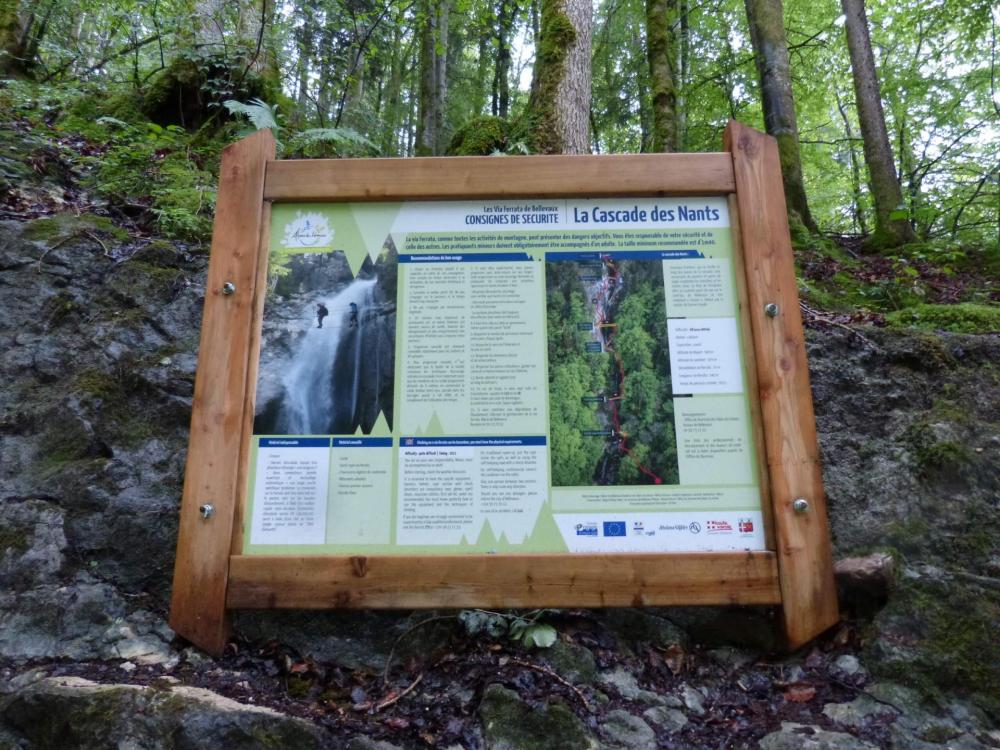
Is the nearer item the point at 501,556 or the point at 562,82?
the point at 501,556

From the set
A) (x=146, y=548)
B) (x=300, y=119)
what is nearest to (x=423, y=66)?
(x=300, y=119)

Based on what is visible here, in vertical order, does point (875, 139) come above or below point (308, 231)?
above

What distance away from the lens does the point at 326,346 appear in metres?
2.69

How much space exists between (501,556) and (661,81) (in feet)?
27.7

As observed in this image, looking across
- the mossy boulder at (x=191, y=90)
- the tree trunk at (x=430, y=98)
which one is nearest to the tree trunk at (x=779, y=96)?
the tree trunk at (x=430, y=98)

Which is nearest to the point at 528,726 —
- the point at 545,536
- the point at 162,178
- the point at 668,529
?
the point at 545,536

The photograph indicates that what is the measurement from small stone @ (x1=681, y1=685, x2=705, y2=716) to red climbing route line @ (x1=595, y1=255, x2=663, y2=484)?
890mm

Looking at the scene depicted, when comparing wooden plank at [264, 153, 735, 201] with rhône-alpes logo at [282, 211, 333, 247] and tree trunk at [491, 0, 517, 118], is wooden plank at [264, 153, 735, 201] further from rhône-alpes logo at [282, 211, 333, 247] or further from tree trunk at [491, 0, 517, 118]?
tree trunk at [491, 0, 517, 118]

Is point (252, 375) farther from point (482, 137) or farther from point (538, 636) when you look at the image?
point (482, 137)

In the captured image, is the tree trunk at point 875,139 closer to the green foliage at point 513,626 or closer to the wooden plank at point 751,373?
the wooden plank at point 751,373

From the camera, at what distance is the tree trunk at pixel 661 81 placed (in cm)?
845

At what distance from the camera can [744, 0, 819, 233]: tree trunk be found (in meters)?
7.49

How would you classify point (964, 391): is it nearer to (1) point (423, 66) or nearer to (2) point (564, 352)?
(2) point (564, 352)

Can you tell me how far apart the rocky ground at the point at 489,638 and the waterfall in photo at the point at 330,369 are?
0.96 m
